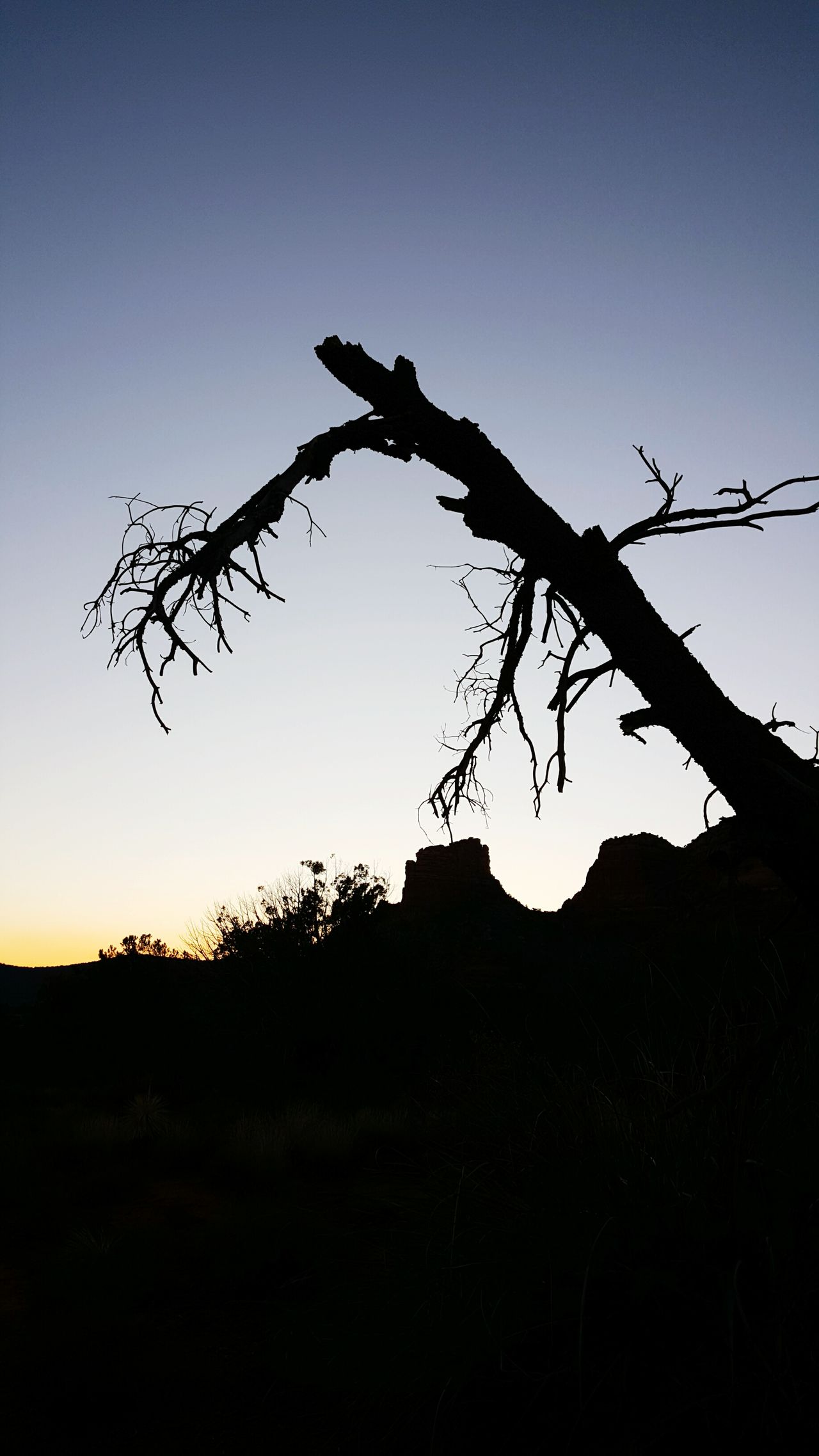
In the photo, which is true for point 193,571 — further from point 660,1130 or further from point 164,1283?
point 164,1283

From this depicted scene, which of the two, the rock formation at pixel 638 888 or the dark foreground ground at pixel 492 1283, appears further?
the rock formation at pixel 638 888

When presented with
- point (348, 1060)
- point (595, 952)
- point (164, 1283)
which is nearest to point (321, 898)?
point (348, 1060)

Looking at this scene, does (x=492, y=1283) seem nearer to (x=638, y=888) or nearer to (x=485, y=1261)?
(x=485, y=1261)

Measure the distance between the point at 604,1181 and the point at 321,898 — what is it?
1834 centimetres

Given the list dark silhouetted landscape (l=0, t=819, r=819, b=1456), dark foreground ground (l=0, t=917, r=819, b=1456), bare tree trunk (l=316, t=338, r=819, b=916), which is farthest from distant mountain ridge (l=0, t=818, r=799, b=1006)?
bare tree trunk (l=316, t=338, r=819, b=916)

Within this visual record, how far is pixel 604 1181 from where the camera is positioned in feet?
12.1

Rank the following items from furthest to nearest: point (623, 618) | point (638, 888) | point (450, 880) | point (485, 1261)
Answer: point (450, 880), point (638, 888), point (485, 1261), point (623, 618)

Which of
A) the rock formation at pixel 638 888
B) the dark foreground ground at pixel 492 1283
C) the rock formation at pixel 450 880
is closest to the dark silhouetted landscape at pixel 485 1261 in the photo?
the dark foreground ground at pixel 492 1283

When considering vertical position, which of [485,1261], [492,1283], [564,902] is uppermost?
[564,902]

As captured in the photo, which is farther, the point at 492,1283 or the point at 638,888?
the point at 638,888

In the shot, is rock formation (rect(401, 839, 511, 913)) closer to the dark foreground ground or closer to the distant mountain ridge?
the distant mountain ridge

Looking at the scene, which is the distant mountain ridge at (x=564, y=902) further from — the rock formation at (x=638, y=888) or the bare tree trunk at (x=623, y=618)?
the bare tree trunk at (x=623, y=618)

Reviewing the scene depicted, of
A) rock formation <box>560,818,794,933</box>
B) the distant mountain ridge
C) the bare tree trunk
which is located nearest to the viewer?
the bare tree trunk

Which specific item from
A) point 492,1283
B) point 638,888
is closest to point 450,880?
point 638,888
